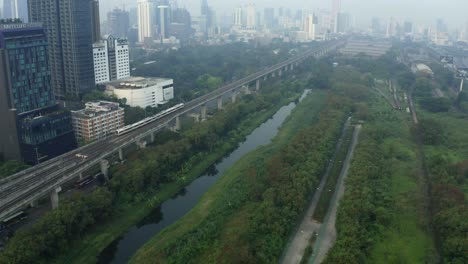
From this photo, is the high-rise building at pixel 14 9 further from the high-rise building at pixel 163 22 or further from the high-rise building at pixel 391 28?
the high-rise building at pixel 391 28

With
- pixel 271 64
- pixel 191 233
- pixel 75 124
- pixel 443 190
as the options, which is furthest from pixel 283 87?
pixel 191 233

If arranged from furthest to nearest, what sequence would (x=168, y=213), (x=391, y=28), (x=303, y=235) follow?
(x=391, y=28), (x=168, y=213), (x=303, y=235)

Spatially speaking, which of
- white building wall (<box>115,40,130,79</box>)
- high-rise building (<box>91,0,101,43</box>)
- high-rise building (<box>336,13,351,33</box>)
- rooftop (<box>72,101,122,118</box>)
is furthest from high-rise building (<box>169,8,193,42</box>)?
→ rooftop (<box>72,101,122,118</box>)

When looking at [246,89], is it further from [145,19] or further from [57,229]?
[145,19]

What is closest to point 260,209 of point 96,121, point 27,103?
point 96,121

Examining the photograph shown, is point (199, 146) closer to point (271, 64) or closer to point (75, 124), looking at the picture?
point (75, 124)

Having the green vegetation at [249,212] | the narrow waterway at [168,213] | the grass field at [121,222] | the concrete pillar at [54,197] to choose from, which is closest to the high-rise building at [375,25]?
the narrow waterway at [168,213]
